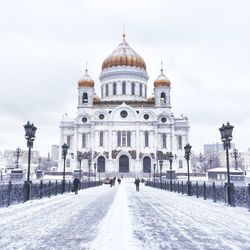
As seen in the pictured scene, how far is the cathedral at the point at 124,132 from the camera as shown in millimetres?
70688

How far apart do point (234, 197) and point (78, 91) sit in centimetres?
6359

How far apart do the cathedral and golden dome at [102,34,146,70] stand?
236 cm

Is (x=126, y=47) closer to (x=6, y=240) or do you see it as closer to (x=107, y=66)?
(x=107, y=66)

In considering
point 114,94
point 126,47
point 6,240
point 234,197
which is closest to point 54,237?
point 6,240

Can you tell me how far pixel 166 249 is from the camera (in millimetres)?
5977

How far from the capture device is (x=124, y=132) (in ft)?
240

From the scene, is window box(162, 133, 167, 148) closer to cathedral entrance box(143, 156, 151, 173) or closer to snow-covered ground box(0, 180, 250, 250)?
cathedral entrance box(143, 156, 151, 173)

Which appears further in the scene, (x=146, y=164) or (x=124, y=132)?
(x=124, y=132)

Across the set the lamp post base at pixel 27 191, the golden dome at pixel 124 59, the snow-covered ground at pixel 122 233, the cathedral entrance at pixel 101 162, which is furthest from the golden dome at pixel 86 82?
the snow-covered ground at pixel 122 233

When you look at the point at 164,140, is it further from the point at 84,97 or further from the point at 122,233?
the point at 122,233

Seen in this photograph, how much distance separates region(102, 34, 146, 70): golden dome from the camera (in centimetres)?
8062

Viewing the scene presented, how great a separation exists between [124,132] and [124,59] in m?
18.4

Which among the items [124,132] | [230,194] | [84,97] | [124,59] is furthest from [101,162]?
[230,194]

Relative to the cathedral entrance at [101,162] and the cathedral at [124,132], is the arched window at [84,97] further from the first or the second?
the cathedral entrance at [101,162]
